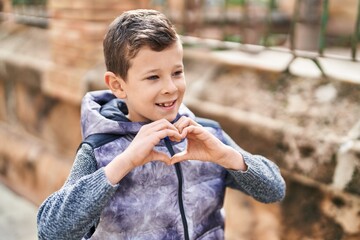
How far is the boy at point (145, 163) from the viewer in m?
1.47

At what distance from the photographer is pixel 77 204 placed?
57.8 inches

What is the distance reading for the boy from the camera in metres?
1.47

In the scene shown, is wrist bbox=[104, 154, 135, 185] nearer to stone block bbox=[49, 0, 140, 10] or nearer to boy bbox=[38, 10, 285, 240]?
boy bbox=[38, 10, 285, 240]

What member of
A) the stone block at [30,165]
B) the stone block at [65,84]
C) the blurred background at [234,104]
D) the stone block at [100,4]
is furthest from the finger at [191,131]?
the stone block at [30,165]

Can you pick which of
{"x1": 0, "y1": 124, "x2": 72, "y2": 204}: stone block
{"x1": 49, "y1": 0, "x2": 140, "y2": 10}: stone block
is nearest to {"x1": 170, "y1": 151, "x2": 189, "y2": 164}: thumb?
{"x1": 49, "y1": 0, "x2": 140, "y2": 10}: stone block

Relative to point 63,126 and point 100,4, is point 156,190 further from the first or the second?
point 63,126

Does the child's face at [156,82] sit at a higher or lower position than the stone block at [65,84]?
higher

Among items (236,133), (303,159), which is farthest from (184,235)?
(236,133)

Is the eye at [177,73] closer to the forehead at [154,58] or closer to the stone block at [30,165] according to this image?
the forehead at [154,58]

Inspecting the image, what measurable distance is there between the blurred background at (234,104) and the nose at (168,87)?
39.2 inches

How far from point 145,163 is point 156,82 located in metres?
0.26

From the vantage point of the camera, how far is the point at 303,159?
7.45 ft

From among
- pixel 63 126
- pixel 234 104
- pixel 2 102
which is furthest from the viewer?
pixel 2 102

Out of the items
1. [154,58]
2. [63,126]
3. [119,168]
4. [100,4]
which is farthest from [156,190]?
[63,126]
